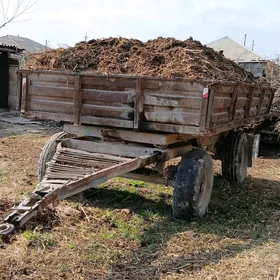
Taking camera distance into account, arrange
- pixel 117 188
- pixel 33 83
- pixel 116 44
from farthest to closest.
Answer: pixel 117 188 < pixel 116 44 < pixel 33 83

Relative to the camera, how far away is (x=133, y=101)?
178 inches

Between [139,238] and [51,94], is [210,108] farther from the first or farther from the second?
[51,94]

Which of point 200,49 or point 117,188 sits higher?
point 200,49

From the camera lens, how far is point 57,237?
12.6ft

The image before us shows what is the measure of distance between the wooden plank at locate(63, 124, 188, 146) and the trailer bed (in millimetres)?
97

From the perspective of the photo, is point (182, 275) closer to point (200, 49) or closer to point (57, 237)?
point (57, 237)

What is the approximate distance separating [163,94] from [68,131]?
4.77ft

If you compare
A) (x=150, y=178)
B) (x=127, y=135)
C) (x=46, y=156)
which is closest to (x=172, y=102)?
(x=127, y=135)

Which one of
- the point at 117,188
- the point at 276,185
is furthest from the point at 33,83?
the point at 276,185

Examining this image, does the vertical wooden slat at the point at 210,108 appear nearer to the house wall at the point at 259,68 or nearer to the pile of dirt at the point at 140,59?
the pile of dirt at the point at 140,59

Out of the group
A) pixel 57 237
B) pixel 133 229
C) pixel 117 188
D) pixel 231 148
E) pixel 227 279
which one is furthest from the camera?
pixel 231 148

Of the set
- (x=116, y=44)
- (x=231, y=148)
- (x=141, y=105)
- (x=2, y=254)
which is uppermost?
(x=116, y=44)

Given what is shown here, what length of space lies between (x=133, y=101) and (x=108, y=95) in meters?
0.32

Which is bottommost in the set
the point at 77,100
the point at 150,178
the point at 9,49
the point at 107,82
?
the point at 150,178
